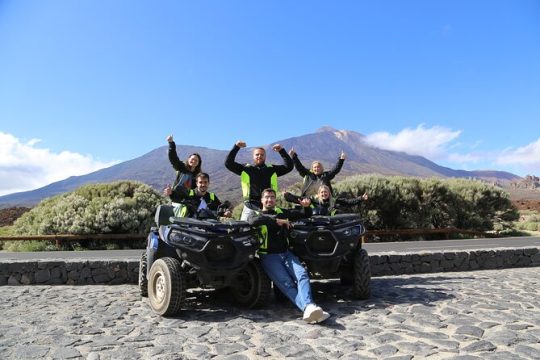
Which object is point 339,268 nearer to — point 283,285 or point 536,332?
point 283,285

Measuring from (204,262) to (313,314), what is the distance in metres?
1.56

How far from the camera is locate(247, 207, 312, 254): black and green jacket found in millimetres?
6723

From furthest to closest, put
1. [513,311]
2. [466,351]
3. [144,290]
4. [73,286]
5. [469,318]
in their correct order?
[73,286] < [144,290] < [513,311] < [469,318] < [466,351]

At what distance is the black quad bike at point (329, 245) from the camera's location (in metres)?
6.92

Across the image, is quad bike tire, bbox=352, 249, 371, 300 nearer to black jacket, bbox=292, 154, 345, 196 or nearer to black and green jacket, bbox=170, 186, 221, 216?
black jacket, bbox=292, 154, 345, 196

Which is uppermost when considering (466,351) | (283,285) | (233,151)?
(233,151)

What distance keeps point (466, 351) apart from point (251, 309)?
3021 mm

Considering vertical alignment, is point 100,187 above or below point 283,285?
above

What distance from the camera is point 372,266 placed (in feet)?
32.6

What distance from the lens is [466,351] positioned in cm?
468

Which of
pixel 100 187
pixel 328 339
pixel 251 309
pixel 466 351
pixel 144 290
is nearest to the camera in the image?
pixel 466 351

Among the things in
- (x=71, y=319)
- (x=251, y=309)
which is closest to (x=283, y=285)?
(x=251, y=309)

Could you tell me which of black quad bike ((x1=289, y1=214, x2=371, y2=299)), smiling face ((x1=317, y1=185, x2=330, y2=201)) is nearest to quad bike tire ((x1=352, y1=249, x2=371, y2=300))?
black quad bike ((x1=289, y1=214, x2=371, y2=299))

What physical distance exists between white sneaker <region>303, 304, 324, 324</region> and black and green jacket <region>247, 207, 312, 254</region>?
124 cm
